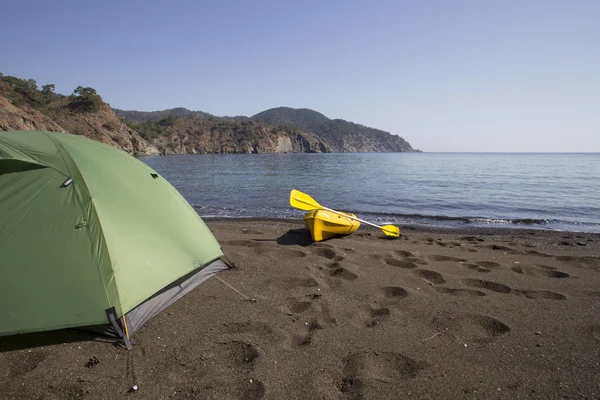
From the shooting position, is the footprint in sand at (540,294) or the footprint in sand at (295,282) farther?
the footprint in sand at (295,282)

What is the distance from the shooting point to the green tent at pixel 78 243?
3258mm

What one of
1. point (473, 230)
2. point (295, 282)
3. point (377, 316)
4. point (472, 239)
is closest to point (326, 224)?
point (295, 282)

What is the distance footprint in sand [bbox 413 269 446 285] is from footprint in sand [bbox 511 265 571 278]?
1559 millimetres

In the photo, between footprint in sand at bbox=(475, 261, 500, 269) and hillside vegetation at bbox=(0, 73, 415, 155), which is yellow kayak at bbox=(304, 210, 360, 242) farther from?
hillside vegetation at bbox=(0, 73, 415, 155)

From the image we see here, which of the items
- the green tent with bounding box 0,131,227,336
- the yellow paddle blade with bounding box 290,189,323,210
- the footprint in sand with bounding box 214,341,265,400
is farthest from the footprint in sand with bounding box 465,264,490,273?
the green tent with bounding box 0,131,227,336

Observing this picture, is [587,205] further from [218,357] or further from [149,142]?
[149,142]

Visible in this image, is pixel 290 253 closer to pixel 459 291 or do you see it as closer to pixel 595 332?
pixel 459 291

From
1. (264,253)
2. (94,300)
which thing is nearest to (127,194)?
(94,300)

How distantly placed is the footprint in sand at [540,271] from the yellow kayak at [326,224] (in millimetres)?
3617

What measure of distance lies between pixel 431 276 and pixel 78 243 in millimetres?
5052

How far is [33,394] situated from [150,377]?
2.93 feet

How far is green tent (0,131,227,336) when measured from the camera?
3.26 meters

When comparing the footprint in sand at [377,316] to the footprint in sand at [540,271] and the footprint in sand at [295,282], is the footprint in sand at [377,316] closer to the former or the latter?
the footprint in sand at [295,282]

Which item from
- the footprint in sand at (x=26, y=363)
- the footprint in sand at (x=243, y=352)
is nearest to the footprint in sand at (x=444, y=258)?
the footprint in sand at (x=243, y=352)
